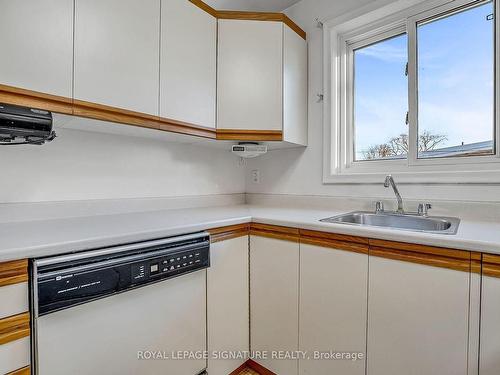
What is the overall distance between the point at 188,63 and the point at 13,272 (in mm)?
1264

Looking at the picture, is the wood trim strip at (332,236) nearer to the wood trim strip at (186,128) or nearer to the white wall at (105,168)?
the wood trim strip at (186,128)

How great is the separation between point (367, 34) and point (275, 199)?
1.36 metres

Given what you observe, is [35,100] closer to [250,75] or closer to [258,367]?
[250,75]

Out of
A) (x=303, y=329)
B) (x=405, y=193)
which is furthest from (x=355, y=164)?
(x=303, y=329)

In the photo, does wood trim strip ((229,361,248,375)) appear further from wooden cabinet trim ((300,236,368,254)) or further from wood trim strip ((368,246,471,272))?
wood trim strip ((368,246,471,272))

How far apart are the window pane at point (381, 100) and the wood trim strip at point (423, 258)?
93 cm

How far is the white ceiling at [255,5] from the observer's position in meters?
2.09

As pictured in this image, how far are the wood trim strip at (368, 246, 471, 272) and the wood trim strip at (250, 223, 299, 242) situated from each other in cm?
38

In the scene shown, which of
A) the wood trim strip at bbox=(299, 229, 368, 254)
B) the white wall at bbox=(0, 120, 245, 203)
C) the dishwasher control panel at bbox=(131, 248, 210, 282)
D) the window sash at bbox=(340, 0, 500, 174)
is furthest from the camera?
the window sash at bbox=(340, 0, 500, 174)

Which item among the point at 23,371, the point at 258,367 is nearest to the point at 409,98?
the point at 258,367

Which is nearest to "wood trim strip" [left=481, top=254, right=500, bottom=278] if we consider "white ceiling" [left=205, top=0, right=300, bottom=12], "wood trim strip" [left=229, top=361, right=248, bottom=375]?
"wood trim strip" [left=229, top=361, right=248, bottom=375]

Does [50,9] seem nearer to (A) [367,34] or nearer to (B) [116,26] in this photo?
(B) [116,26]

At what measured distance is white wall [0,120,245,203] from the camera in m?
1.29

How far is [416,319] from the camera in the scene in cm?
103
